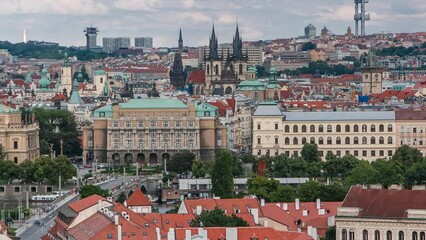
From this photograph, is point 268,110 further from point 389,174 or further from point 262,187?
point 389,174

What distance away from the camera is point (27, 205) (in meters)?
84.5

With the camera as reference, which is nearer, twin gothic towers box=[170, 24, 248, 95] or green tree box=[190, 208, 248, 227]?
green tree box=[190, 208, 248, 227]

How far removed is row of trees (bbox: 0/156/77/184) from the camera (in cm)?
9188

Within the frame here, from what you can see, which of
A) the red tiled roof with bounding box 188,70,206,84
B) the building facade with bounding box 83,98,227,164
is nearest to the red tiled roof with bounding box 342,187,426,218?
the building facade with bounding box 83,98,227,164

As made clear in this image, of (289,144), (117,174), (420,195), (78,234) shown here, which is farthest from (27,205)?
(420,195)

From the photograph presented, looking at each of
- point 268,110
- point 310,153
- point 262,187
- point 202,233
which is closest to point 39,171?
point 310,153

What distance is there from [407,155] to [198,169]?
11.0 meters

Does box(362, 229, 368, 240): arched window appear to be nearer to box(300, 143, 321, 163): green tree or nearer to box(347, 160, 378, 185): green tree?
box(347, 160, 378, 185): green tree

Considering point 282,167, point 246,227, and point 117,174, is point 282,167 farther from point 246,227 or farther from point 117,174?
point 246,227

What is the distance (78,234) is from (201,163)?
40699mm

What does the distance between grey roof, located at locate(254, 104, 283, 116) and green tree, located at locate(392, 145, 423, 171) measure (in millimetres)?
9205

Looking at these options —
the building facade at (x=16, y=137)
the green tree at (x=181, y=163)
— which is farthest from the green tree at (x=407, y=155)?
the building facade at (x=16, y=137)

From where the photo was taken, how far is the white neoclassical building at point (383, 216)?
4772cm

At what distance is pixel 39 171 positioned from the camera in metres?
91.9
